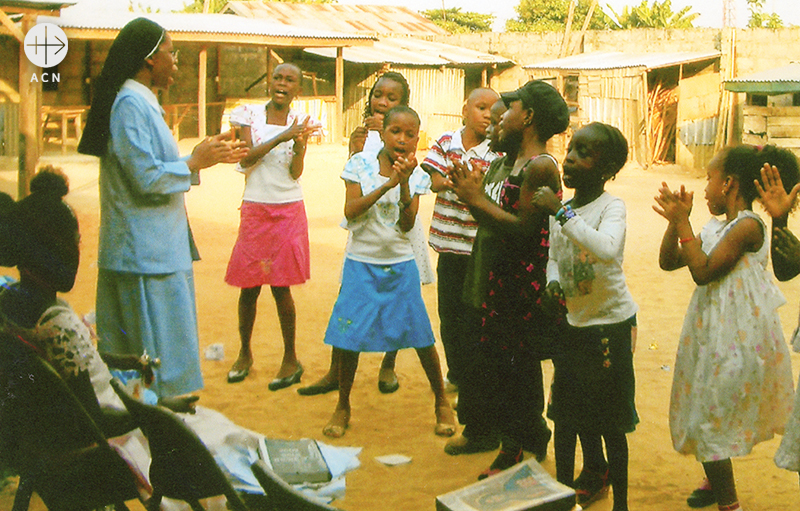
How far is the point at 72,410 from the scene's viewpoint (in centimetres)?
253

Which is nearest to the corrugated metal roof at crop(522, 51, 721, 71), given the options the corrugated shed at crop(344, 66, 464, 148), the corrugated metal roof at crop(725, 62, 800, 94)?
the corrugated shed at crop(344, 66, 464, 148)

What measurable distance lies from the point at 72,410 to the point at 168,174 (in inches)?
39.8

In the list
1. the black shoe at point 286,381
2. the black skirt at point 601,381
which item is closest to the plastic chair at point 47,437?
the black skirt at point 601,381

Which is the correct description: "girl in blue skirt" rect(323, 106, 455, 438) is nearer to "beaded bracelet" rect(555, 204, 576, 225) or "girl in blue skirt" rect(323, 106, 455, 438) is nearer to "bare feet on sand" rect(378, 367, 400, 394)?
"bare feet on sand" rect(378, 367, 400, 394)

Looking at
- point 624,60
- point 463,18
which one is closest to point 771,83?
point 624,60

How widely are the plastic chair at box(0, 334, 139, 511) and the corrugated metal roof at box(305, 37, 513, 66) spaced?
1839 centimetres

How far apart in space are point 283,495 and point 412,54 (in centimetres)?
2182

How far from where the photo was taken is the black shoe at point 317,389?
15.2 ft

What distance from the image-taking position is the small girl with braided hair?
3.12 metres

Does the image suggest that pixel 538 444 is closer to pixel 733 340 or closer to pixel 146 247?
pixel 733 340

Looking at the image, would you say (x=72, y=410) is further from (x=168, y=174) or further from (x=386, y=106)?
(x=386, y=106)

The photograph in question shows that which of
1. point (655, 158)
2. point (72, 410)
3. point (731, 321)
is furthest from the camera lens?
point (655, 158)

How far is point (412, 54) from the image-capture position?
2294 cm


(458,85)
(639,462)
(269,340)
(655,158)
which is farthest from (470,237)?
(458,85)
